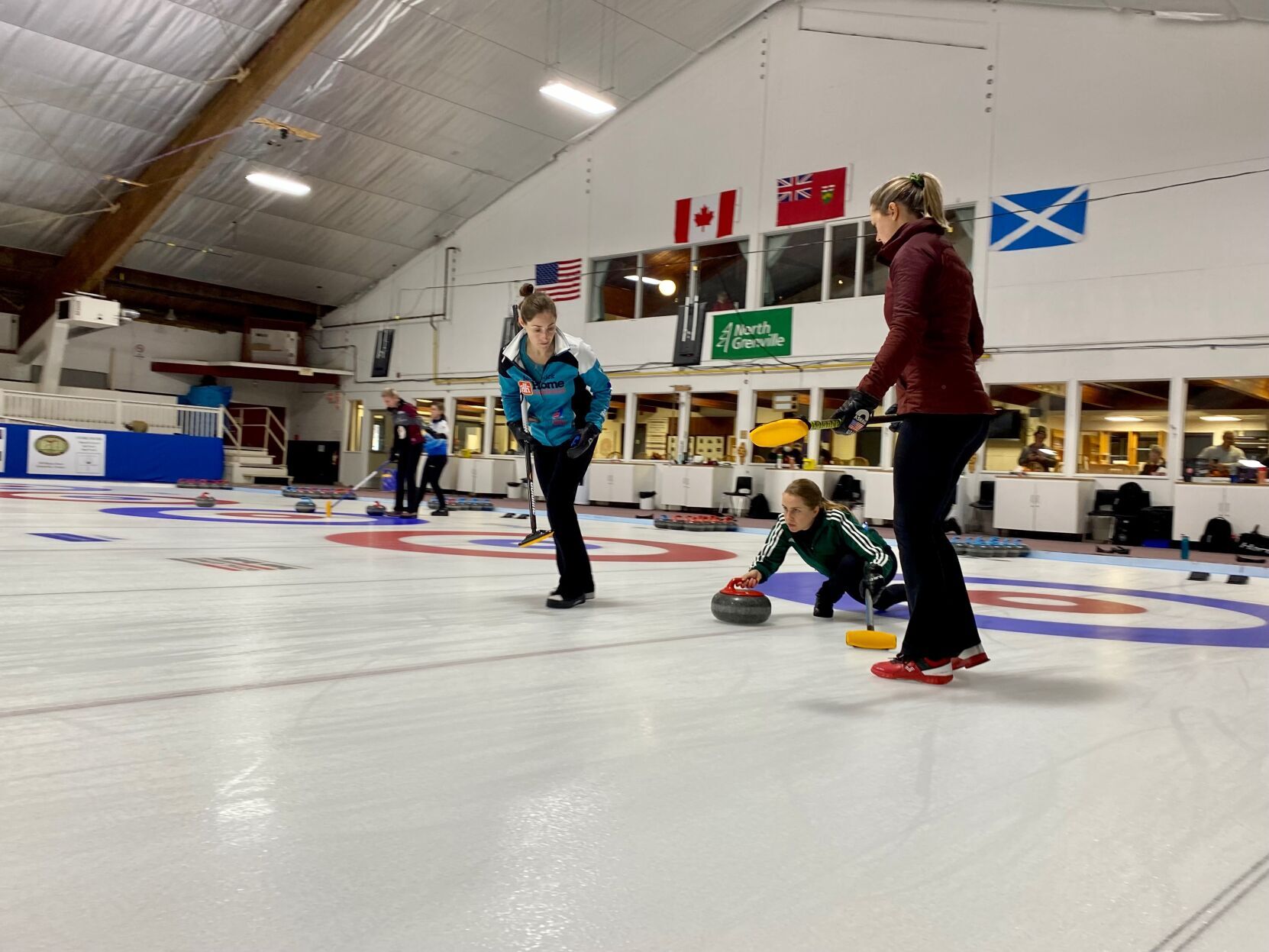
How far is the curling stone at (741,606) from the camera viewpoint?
12.0 feet

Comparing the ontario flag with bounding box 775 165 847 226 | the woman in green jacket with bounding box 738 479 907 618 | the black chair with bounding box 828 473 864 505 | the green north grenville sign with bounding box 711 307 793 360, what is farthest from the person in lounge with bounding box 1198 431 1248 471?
the woman in green jacket with bounding box 738 479 907 618

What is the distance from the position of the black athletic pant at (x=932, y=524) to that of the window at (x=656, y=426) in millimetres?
17418

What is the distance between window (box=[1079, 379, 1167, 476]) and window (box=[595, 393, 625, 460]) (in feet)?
32.4

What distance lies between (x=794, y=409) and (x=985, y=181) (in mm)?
5452

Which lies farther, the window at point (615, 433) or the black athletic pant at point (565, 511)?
the window at point (615, 433)

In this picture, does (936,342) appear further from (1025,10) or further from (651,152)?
(651,152)

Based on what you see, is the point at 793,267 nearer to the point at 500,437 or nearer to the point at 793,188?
the point at 793,188

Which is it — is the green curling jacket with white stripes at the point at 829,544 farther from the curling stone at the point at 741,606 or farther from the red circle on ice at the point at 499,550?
the red circle on ice at the point at 499,550

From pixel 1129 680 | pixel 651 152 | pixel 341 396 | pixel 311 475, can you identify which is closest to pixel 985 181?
pixel 651 152

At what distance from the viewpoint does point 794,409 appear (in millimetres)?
18359

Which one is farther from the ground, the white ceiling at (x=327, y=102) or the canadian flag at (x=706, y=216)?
the white ceiling at (x=327, y=102)

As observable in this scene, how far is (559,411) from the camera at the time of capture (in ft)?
14.0

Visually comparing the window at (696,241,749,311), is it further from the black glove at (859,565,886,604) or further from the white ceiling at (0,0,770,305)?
the black glove at (859,565,886,604)

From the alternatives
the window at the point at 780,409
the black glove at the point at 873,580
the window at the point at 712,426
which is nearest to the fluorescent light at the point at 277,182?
the window at the point at 712,426
